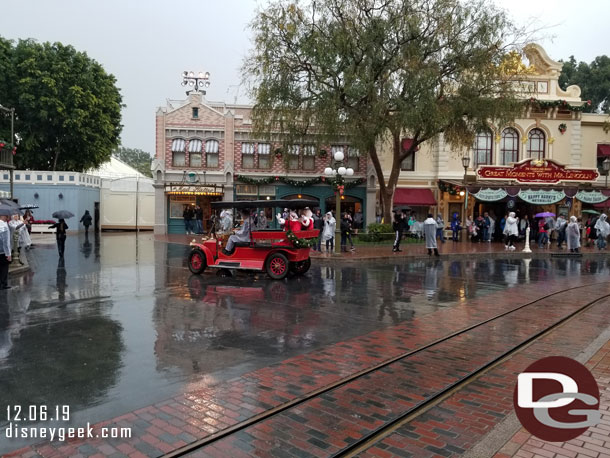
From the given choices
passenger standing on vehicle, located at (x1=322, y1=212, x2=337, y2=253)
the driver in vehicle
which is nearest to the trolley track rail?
the driver in vehicle

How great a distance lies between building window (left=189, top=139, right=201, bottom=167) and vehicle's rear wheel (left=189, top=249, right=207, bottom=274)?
19.9m

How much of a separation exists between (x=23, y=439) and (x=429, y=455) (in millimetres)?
3205

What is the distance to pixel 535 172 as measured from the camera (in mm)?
28875

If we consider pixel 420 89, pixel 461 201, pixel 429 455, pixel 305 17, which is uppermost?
pixel 305 17

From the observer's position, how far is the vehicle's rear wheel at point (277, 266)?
1263cm

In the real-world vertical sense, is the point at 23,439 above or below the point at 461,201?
below

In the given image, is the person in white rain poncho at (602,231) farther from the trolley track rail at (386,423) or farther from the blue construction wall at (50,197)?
the blue construction wall at (50,197)

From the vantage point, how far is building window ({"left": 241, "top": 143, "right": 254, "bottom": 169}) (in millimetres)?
32594

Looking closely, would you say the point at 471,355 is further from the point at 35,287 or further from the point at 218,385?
the point at 35,287

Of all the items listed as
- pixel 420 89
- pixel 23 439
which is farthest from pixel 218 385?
pixel 420 89

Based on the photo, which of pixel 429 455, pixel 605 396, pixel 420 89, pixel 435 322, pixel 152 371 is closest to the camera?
pixel 429 455

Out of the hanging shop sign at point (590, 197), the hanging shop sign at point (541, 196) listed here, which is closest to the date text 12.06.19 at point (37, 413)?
the hanging shop sign at point (541, 196)

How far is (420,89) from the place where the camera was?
832 inches

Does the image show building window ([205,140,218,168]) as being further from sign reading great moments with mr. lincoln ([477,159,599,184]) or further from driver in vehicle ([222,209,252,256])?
driver in vehicle ([222,209,252,256])
